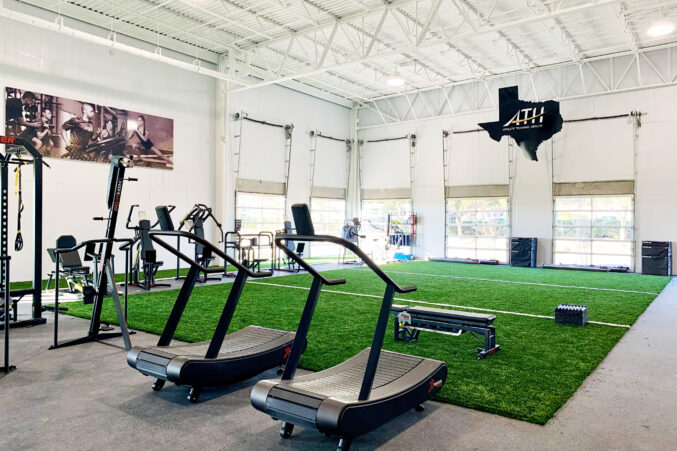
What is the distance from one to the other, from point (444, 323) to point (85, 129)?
30.5 ft

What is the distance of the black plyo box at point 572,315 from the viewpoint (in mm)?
5773

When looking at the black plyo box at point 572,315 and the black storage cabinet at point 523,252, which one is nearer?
the black plyo box at point 572,315

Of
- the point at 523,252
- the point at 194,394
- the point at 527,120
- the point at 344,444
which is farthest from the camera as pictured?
the point at 523,252

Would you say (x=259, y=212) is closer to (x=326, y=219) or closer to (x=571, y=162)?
(x=326, y=219)

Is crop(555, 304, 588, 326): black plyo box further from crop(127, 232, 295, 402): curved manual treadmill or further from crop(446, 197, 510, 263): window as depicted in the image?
crop(446, 197, 510, 263): window

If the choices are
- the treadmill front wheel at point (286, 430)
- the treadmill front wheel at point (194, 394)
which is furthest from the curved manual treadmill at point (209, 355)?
the treadmill front wheel at point (286, 430)

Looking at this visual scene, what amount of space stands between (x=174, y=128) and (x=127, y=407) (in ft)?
33.5

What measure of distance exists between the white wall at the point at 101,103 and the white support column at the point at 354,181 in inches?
248

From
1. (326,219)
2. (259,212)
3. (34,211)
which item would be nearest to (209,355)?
(34,211)

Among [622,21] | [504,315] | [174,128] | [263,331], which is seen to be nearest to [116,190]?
[263,331]

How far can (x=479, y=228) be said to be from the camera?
15641 mm

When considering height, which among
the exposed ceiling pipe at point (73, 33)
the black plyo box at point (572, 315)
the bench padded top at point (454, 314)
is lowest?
the black plyo box at point (572, 315)

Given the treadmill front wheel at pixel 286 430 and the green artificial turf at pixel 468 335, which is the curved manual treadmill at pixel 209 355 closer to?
the green artificial turf at pixel 468 335

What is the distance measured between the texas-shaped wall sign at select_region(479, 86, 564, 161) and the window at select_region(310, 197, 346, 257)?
7.10m
